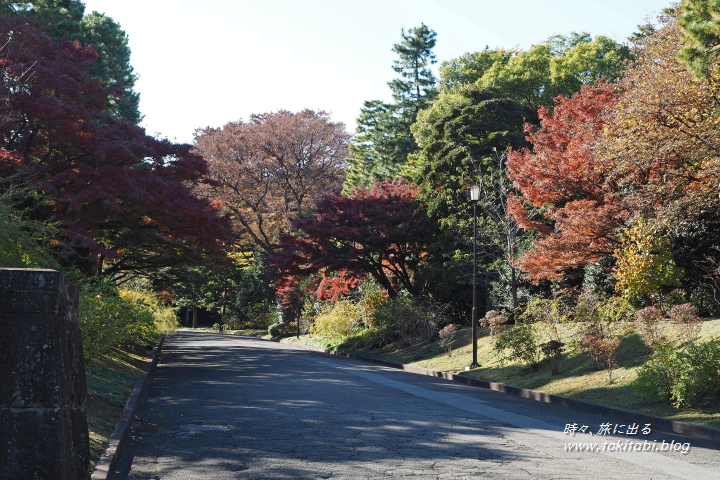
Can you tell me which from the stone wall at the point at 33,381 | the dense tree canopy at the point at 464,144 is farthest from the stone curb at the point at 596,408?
the dense tree canopy at the point at 464,144

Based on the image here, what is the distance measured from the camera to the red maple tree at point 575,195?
1792cm

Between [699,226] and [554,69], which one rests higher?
[554,69]

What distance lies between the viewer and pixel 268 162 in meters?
42.3

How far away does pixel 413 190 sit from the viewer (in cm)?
3012

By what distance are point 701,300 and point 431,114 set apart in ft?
67.4

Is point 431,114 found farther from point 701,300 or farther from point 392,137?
point 701,300

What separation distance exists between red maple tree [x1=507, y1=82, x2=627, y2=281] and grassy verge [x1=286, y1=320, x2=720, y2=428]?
83.5 inches

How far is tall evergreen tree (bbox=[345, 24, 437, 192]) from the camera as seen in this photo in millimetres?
46500

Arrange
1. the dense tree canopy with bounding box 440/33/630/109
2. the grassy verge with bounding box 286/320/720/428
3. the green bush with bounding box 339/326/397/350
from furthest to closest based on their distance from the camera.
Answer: the dense tree canopy with bounding box 440/33/630/109, the green bush with bounding box 339/326/397/350, the grassy verge with bounding box 286/320/720/428

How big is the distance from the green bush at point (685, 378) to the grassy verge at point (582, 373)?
0.66ft

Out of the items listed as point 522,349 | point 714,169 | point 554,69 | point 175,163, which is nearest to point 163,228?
point 175,163

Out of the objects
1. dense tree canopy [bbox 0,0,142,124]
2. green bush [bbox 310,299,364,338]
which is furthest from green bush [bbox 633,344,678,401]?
green bush [bbox 310,299,364,338]

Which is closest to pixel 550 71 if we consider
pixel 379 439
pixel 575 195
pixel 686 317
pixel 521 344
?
pixel 575 195

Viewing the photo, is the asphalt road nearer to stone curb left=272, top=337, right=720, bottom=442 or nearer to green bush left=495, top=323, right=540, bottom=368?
stone curb left=272, top=337, right=720, bottom=442
